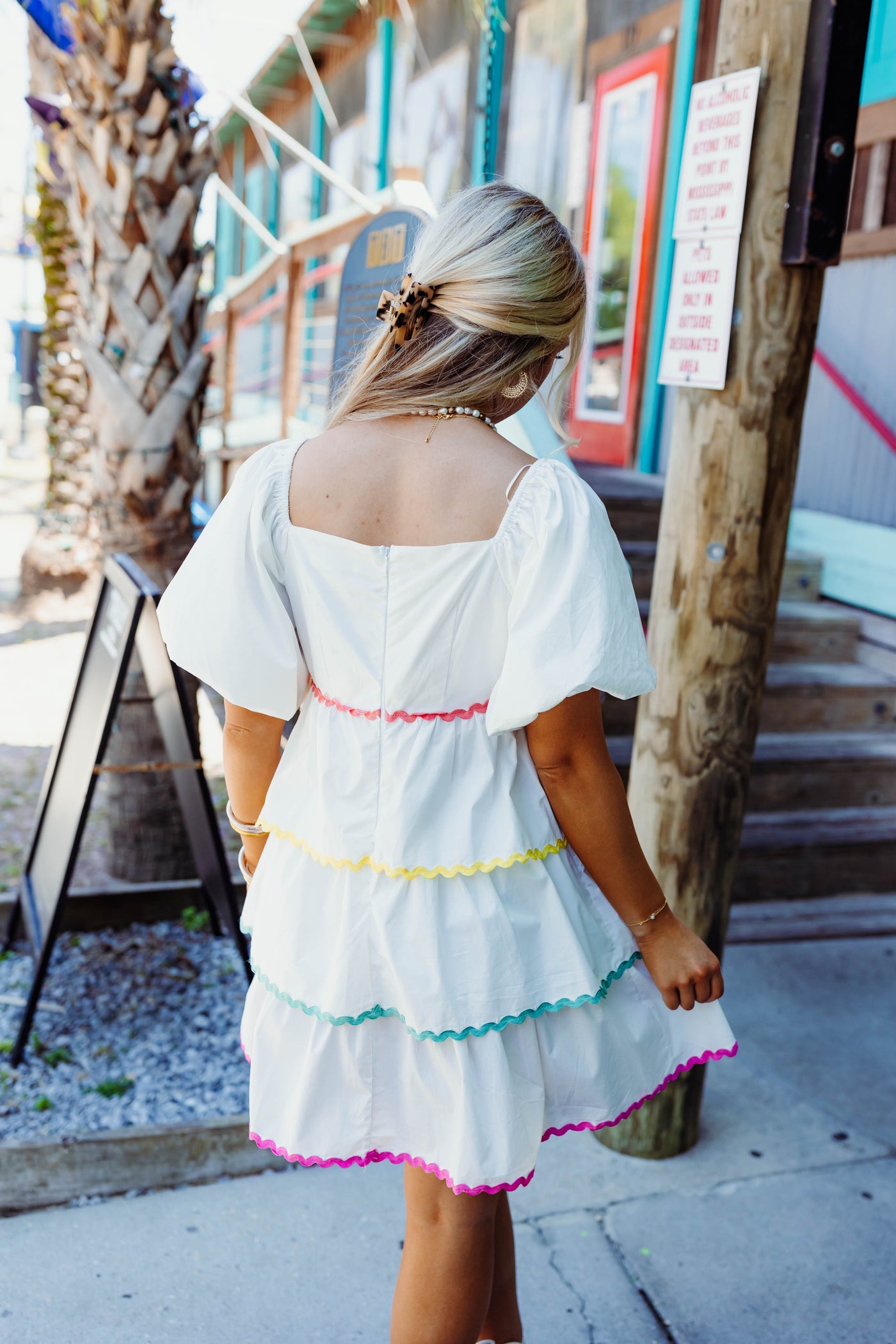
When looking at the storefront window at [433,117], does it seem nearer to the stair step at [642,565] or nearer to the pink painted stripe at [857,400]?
the pink painted stripe at [857,400]

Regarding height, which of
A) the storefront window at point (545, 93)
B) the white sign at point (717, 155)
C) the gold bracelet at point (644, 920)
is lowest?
the gold bracelet at point (644, 920)

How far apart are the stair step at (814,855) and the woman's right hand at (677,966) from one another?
8.07 ft

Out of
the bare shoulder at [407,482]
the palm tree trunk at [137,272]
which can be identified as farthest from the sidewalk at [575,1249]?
the bare shoulder at [407,482]

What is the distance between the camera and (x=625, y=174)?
651cm

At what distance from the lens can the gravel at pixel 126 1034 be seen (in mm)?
2564

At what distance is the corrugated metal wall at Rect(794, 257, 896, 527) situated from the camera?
4660mm

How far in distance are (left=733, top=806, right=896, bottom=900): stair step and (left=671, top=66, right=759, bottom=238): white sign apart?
7.53 feet

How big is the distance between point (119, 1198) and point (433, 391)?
1863 mm

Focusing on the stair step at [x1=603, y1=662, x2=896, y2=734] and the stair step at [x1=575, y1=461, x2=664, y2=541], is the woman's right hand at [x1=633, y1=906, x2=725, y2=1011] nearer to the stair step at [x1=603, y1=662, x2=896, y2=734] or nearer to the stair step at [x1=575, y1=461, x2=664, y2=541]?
the stair step at [x1=603, y1=662, x2=896, y2=734]

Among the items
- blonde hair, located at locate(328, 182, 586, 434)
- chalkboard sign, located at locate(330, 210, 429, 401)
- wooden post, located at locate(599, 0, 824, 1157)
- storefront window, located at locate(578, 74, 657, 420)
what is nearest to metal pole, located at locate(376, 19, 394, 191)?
storefront window, located at locate(578, 74, 657, 420)

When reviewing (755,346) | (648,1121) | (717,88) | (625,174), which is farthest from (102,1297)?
(625,174)

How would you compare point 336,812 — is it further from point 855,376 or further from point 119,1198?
point 855,376

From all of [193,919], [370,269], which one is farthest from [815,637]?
[193,919]

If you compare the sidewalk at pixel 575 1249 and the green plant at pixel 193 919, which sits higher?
the green plant at pixel 193 919
